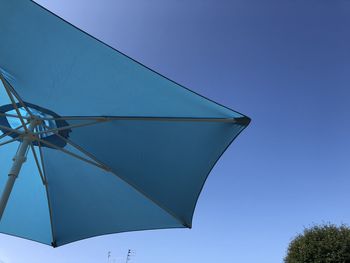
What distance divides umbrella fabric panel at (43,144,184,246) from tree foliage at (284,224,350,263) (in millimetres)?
9437

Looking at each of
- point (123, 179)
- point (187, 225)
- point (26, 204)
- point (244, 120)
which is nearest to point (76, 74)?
point (123, 179)

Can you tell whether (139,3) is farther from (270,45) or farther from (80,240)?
(80,240)

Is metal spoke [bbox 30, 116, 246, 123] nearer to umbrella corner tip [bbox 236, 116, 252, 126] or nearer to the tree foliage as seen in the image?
umbrella corner tip [bbox 236, 116, 252, 126]

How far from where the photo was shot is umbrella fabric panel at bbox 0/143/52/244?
3.64m

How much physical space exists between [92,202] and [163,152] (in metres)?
1.38

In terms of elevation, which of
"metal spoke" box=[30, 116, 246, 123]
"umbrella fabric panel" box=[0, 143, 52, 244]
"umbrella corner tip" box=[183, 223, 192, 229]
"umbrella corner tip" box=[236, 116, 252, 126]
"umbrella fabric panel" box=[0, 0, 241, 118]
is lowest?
"umbrella corner tip" box=[183, 223, 192, 229]

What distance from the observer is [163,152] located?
3.04 meters

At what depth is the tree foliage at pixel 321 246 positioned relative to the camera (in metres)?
10.1

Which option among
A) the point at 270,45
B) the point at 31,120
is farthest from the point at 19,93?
the point at 270,45

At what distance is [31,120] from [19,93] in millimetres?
320

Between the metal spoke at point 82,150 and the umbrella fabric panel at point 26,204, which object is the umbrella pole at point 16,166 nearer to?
the metal spoke at point 82,150

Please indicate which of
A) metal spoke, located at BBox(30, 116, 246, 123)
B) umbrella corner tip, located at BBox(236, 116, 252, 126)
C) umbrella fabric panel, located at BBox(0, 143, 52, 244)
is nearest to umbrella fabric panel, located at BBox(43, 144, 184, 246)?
umbrella fabric panel, located at BBox(0, 143, 52, 244)

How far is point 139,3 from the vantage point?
5.90 meters

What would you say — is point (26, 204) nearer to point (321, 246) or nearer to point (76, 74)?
point (76, 74)
